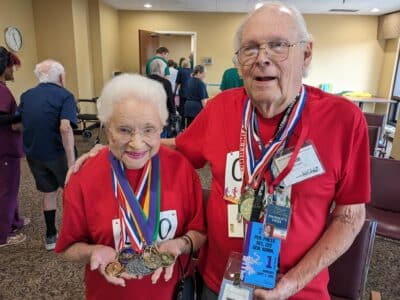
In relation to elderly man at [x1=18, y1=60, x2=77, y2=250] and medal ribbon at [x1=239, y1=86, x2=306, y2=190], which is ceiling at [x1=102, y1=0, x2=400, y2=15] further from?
medal ribbon at [x1=239, y1=86, x2=306, y2=190]

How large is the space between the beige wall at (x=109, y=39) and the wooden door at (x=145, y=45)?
32.2 inches

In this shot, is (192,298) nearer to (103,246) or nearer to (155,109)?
(103,246)

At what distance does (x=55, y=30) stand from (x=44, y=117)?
14.4ft

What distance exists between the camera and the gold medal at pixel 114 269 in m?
0.97

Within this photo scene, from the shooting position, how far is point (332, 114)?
0.97m

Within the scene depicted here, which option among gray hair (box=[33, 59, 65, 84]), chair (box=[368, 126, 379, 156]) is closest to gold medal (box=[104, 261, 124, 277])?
gray hair (box=[33, 59, 65, 84])

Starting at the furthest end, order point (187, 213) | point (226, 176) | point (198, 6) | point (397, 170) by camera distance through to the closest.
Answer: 1. point (198, 6)
2. point (397, 170)
3. point (187, 213)
4. point (226, 176)

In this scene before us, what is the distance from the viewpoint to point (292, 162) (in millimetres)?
949

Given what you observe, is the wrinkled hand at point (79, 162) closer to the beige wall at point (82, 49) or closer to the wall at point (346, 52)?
the beige wall at point (82, 49)

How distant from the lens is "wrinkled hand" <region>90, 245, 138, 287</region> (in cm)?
96

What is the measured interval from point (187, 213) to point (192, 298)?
34cm

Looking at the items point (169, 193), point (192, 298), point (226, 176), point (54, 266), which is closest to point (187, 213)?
point (169, 193)

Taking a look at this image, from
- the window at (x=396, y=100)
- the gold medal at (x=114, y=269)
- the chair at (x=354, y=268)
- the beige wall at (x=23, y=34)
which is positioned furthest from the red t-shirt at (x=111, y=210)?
the window at (x=396, y=100)

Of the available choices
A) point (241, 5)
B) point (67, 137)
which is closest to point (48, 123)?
point (67, 137)
